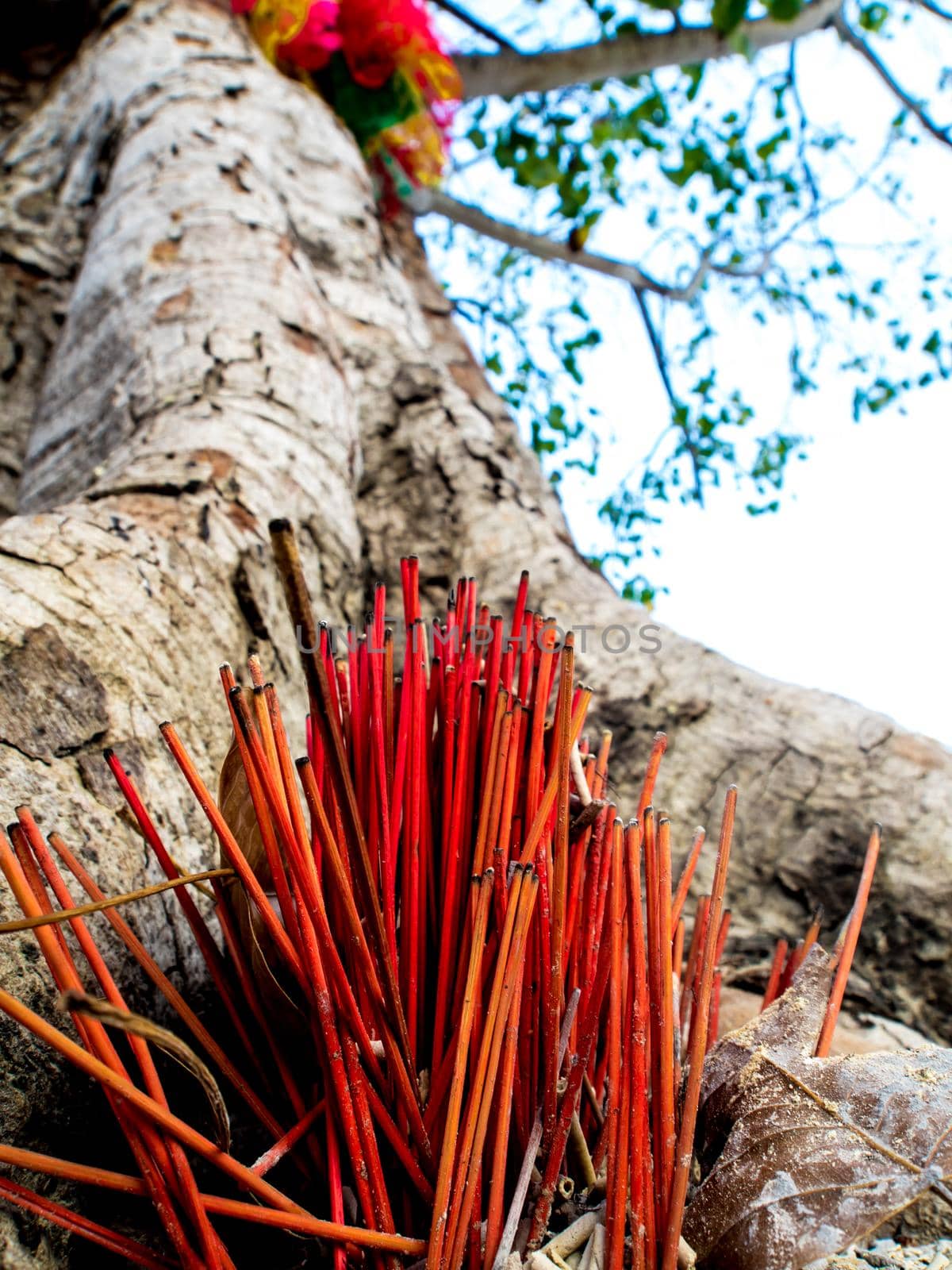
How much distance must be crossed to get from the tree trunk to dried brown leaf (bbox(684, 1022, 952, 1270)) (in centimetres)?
45

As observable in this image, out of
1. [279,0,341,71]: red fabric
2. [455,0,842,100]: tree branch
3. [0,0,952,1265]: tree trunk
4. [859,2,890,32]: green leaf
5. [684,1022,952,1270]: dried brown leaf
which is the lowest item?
[684,1022,952,1270]: dried brown leaf

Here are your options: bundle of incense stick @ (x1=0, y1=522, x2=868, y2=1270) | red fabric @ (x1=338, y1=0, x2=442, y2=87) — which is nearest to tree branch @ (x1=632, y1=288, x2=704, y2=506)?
red fabric @ (x1=338, y1=0, x2=442, y2=87)

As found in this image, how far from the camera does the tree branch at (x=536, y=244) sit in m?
3.43

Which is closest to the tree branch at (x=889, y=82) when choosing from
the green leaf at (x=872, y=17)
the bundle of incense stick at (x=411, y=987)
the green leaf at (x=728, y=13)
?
the green leaf at (x=872, y=17)

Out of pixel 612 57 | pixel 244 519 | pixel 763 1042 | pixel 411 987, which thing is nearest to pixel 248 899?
pixel 411 987

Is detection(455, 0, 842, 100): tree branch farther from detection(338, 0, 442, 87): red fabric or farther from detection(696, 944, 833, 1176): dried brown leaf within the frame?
detection(696, 944, 833, 1176): dried brown leaf

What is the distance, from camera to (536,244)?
12.5 feet

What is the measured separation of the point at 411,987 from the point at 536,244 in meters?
3.71

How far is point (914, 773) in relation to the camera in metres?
1.25

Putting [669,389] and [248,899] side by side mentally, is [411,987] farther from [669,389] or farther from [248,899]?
[669,389]

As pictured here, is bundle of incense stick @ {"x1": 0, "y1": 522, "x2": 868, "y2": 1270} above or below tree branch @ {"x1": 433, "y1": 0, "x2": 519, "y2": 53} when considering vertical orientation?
below

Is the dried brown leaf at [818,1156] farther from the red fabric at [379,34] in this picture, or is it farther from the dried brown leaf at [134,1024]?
the red fabric at [379,34]

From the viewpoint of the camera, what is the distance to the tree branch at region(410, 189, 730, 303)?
11.3 feet

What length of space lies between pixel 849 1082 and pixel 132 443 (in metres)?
1.23
